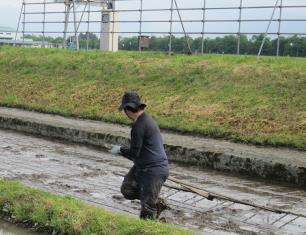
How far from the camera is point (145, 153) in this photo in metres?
5.95

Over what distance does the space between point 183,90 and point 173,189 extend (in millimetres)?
6619

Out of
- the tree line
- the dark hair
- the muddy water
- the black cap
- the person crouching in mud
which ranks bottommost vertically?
the muddy water

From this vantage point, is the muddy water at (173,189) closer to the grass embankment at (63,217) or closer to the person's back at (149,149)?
the person's back at (149,149)

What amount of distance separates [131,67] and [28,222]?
38.4ft

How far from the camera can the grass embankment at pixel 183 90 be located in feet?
37.6

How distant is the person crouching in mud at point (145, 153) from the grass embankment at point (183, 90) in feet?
15.5

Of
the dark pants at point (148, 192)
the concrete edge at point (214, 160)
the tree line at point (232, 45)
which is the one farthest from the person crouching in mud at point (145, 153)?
the tree line at point (232, 45)

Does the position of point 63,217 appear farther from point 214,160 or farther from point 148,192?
point 214,160

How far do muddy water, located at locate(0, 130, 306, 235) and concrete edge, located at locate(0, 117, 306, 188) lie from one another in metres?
0.27

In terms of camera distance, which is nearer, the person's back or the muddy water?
the person's back

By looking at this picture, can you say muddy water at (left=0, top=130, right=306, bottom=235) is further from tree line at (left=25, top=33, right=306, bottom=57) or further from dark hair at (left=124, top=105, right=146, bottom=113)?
tree line at (left=25, top=33, right=306, bottom=57)

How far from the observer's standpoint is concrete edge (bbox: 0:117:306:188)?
8.88m

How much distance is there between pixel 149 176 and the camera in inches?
234

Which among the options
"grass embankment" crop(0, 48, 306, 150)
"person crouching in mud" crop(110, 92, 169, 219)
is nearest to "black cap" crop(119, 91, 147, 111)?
"person crouching in mud" crop(110, 92, 169, 219)
